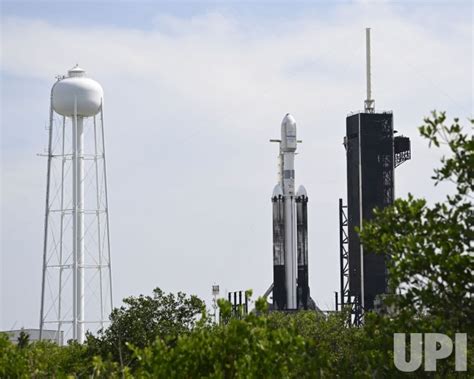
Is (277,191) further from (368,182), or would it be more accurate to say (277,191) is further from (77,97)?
(77,97)

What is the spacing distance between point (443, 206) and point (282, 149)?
7739 centimetres

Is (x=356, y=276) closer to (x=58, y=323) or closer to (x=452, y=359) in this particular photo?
(x=58, y=323)

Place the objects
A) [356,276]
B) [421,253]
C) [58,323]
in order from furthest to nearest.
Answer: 1. [356,276]
2. [58,323]
3. [421,253]

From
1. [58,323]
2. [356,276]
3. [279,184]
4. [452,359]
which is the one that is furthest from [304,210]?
[452,359]

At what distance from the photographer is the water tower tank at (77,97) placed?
7238 cm

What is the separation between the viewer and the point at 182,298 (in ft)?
151

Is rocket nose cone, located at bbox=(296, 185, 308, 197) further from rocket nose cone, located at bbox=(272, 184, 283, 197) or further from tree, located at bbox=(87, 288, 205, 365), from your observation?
tree, located at bbox=(87, 288, 205, 365)

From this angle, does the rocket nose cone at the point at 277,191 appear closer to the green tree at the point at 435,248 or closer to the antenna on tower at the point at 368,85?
the antenna on tower at the point at 368,85

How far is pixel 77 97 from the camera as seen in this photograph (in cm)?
7231
